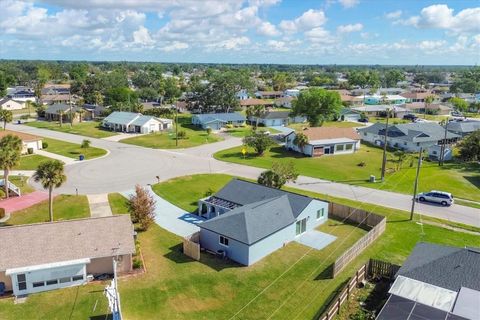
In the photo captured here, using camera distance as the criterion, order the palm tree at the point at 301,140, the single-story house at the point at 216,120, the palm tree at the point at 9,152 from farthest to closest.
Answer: the single-story house at the point at 216,120 < the palm tree at the point at 301,140 < the palm tree at the point at 9,152

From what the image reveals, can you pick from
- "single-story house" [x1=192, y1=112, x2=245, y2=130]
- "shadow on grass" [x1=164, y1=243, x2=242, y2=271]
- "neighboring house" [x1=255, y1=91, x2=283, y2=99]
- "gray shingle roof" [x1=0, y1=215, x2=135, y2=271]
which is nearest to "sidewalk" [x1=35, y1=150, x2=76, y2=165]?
"gray shingle roof" [x1=0, y1=215, x2=135, y2=271]

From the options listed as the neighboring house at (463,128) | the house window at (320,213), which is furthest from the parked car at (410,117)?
the house window at (320,213)

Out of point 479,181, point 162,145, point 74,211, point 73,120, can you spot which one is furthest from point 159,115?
point 479,181

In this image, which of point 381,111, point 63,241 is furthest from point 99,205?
point 381,111

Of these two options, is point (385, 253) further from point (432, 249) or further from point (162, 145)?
point (162, 145)

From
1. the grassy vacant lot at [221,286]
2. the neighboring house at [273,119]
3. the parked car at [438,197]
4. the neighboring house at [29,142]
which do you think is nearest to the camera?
the grassy vacant lot at [221,286]

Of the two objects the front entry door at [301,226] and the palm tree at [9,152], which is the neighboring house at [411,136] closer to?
the front entry door at [301,226]

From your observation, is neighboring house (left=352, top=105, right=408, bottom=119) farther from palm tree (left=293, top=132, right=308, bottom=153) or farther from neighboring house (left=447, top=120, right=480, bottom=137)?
palm tree (left=293, top=132, right=308, bottom=153)

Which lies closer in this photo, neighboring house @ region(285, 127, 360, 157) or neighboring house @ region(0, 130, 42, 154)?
neighboring house @ region(0, 130, 42, 154)

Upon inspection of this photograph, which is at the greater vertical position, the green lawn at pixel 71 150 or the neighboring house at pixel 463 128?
the neighboring house at pixel 463 128
